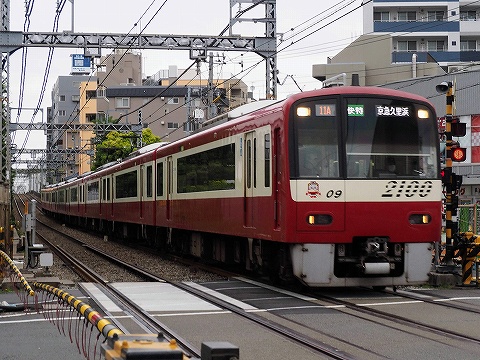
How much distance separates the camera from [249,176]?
13391 mm

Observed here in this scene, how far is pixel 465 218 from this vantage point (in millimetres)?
20844

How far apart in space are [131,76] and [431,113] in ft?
283

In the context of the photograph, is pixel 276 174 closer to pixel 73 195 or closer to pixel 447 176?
pixel 447 176

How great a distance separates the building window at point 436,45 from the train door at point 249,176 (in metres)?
41.8

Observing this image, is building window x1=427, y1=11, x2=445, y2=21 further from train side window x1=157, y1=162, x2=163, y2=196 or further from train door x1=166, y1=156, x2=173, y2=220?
train door x1=166, y1=156, x2=173, y2=220

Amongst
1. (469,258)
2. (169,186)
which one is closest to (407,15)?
(169,186)

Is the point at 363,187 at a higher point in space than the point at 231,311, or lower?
higher

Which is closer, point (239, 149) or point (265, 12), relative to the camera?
point (239, 149)

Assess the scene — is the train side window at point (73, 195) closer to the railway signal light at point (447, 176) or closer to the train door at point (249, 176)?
the train door at point (249, 176)

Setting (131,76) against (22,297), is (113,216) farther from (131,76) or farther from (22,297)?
(131,76)

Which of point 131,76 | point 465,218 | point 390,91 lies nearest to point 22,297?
point 390,91

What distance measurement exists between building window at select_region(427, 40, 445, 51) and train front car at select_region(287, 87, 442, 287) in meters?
42.7

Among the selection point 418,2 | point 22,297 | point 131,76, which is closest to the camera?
point 22,297

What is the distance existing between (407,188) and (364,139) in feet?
2.82
